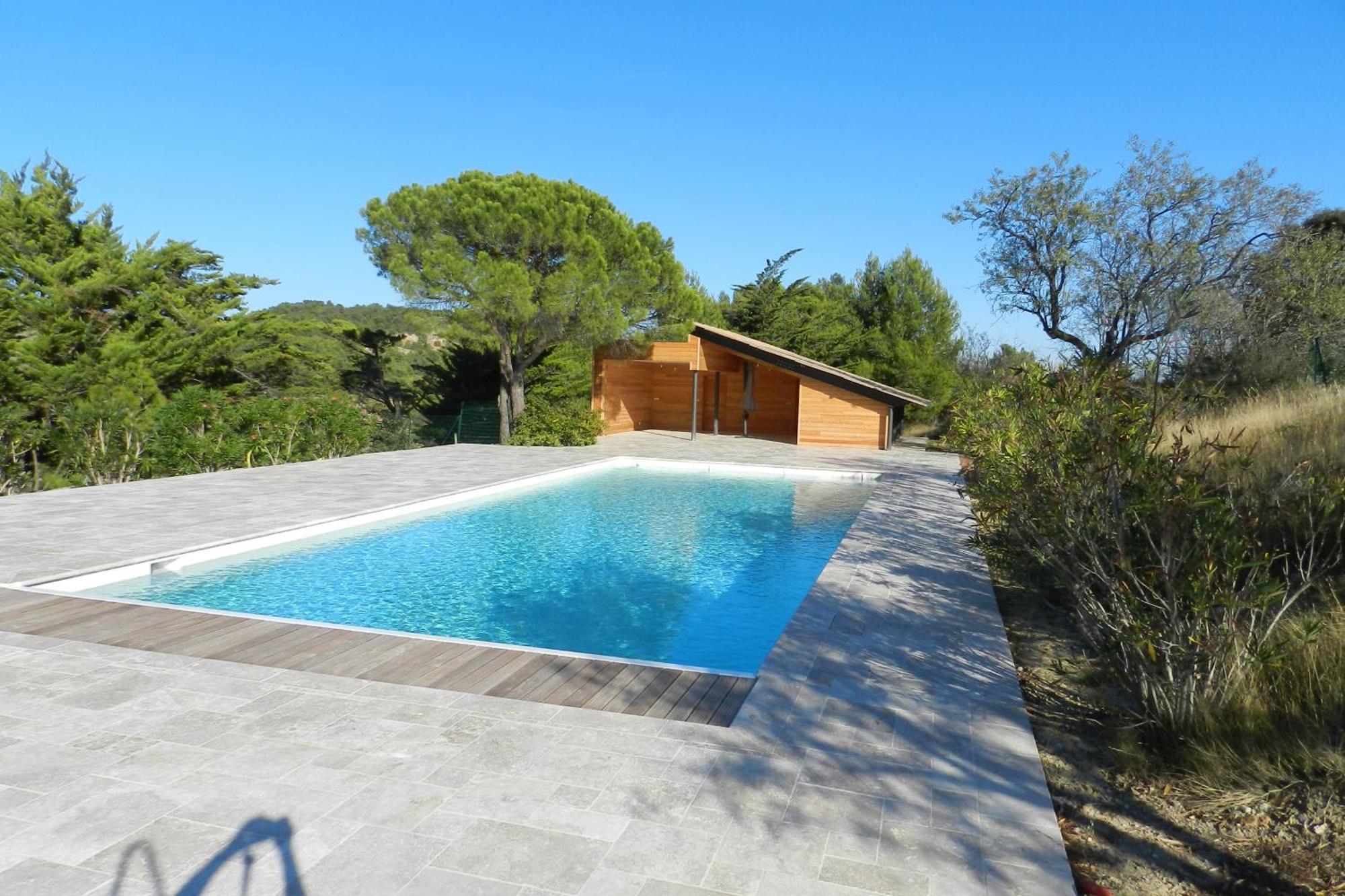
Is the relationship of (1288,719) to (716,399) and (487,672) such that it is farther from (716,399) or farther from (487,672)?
(716,399)

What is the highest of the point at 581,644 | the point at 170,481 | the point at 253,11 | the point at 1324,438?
the point at 253,11

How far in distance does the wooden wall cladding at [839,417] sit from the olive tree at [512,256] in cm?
484

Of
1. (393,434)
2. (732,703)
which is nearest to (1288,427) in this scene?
(732,703)

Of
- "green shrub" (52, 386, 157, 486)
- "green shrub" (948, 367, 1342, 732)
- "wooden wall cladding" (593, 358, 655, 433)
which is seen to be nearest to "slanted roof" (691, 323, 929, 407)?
"wooden wall cladding" (593, 358, 655, 433)

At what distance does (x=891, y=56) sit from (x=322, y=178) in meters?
13.3

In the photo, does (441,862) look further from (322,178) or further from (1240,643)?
(322,178)

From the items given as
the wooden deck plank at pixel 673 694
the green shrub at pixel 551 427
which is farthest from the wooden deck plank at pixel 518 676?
the green shrub at pixel 551 427

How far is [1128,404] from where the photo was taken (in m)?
4.13

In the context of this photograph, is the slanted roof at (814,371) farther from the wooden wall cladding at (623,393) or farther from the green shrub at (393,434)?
the green shrub at (393,434)

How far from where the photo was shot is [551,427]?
58.4 ft

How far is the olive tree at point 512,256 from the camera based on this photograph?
52.6 feet

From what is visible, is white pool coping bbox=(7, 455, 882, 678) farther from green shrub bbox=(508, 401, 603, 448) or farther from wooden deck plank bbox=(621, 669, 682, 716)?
green shrub bbox=(508, 401, 603, 448)

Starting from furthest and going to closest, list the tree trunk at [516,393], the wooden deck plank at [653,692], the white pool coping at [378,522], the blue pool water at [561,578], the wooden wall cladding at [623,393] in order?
1. the wooden wall cladding at [623,393]
2. the tree trunk at [516,393]
3. the blue pool water at [561,578]
4. the white pool coping at [378,522]
5. the wooden deck plank at [653,692]

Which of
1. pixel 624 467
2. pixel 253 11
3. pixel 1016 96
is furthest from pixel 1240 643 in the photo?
pixel 253 11
